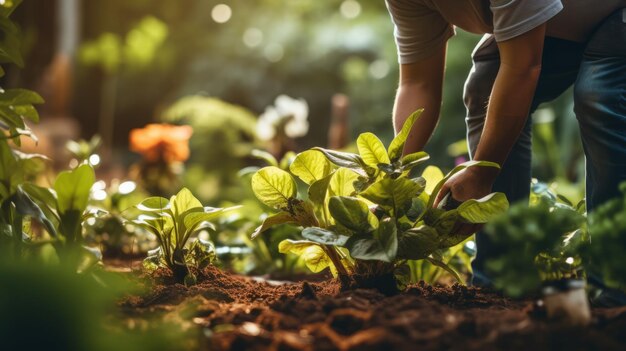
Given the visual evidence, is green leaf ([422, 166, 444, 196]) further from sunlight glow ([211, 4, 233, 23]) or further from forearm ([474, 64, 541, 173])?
sunlight glow ([211, 4, 233, 23])

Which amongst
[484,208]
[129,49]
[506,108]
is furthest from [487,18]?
[129,49]

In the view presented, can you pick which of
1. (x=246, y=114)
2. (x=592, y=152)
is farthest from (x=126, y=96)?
(x=592, y=152)

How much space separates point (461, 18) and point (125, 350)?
1482 millimetres

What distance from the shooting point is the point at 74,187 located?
1.60 m

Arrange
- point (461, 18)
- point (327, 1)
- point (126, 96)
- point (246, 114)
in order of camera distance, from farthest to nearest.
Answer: point (126, 96) < point (327, 1) < point (246, 114) < point (461, 18)

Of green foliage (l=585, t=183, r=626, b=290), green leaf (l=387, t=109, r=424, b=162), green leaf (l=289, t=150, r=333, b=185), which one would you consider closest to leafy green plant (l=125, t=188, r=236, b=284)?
green leaf (l=289, t=150, r=333, b=185)

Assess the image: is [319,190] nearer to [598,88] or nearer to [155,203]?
[155,203]

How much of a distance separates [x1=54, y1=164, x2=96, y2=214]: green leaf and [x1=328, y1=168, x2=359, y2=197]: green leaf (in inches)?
28.6

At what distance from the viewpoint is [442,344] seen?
1.25 metres

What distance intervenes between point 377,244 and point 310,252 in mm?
362

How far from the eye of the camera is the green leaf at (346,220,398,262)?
65.6 inches

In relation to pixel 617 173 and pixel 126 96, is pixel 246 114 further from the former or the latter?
pixel 617 173

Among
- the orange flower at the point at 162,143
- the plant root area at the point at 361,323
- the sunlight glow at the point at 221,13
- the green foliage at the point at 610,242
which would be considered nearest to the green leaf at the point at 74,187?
the plant root area at the point at 361,323

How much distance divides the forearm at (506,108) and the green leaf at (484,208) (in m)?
0.15
